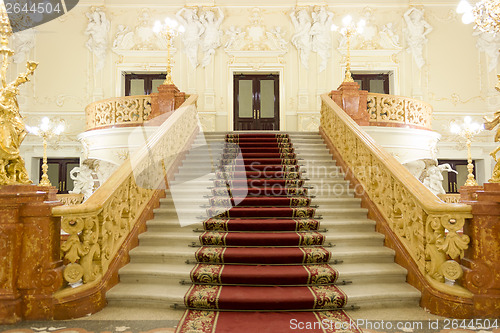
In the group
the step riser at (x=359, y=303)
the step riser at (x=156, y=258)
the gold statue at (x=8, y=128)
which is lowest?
the step riser at (x=359, y=303)

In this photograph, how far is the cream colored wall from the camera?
11.0m

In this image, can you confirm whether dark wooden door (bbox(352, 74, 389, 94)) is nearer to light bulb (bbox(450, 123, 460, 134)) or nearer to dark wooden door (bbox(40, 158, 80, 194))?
light bulb (bbox(450, 123, 460, 134))

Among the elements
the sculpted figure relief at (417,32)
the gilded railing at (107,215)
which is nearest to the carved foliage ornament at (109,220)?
the gilded railing at (107,215)

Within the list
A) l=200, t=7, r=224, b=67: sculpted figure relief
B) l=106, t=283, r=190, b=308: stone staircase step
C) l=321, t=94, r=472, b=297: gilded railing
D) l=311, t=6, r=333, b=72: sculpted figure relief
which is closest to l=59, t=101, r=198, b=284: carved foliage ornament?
l=106, t=283, r=190, b=308: stone staircase step

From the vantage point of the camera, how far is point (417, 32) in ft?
36.0

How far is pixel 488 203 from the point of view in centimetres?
268

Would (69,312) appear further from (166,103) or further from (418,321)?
(166,103)

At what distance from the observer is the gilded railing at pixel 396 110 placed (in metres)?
7.76

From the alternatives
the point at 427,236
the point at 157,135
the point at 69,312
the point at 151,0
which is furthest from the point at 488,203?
the point at 151,0

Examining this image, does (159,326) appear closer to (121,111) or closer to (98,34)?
(121,111)

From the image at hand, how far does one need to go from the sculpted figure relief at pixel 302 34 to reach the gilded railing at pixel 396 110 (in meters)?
3.76

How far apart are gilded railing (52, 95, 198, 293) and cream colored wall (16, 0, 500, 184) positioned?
22.7 feet

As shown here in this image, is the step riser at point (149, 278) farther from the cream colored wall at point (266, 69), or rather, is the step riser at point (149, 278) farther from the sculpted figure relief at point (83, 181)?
the cream colored wall at point (266, 69)

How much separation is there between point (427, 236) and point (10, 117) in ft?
11.4
